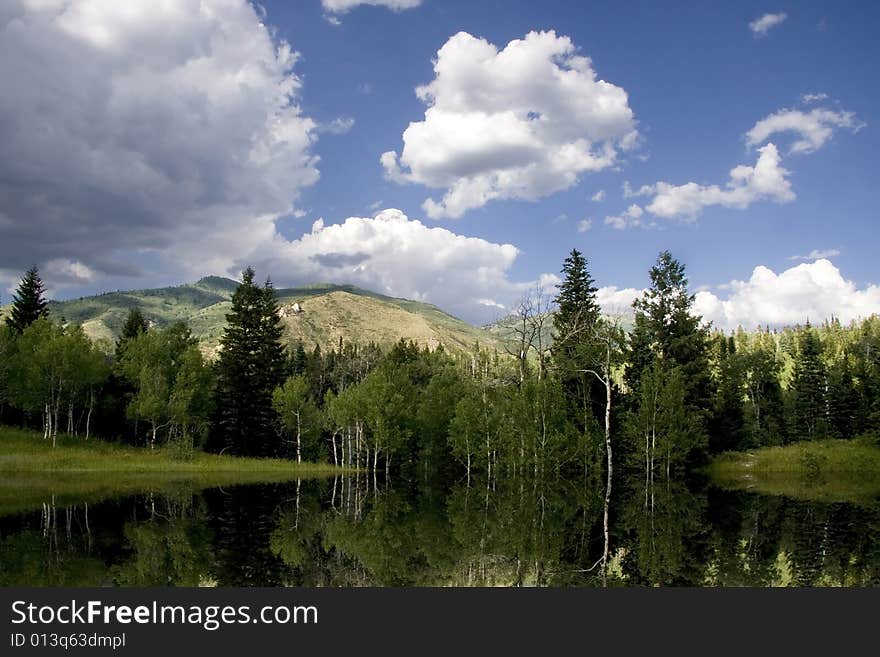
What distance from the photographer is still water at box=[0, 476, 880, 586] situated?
1418cm

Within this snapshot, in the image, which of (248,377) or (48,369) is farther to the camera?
(248,377)

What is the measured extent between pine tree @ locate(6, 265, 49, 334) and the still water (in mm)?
46177

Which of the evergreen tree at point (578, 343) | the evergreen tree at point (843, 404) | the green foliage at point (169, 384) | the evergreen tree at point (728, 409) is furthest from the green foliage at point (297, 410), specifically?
the evergreen tree at point (843, 404)

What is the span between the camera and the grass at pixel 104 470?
119 feet

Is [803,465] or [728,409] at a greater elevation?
[728,409]

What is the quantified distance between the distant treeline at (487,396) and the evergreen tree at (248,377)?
165 millimetres

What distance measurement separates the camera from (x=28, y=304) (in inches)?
2756

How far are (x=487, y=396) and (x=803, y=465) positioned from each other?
29817 millimetres

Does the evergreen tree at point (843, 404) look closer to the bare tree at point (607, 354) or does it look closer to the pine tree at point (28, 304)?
the bare tree at point (607, 354)

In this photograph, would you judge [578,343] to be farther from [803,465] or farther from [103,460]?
[103,460]

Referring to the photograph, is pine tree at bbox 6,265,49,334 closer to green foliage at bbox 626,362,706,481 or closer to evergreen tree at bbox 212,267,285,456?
evergreen tree at bbox 212,267,285,456

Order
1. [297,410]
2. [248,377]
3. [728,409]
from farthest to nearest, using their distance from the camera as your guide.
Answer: [248,377]
[297,410]
[728,409]

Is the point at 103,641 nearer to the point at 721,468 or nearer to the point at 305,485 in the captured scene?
the point at 305,485

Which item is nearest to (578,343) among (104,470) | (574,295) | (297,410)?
(574,295)
